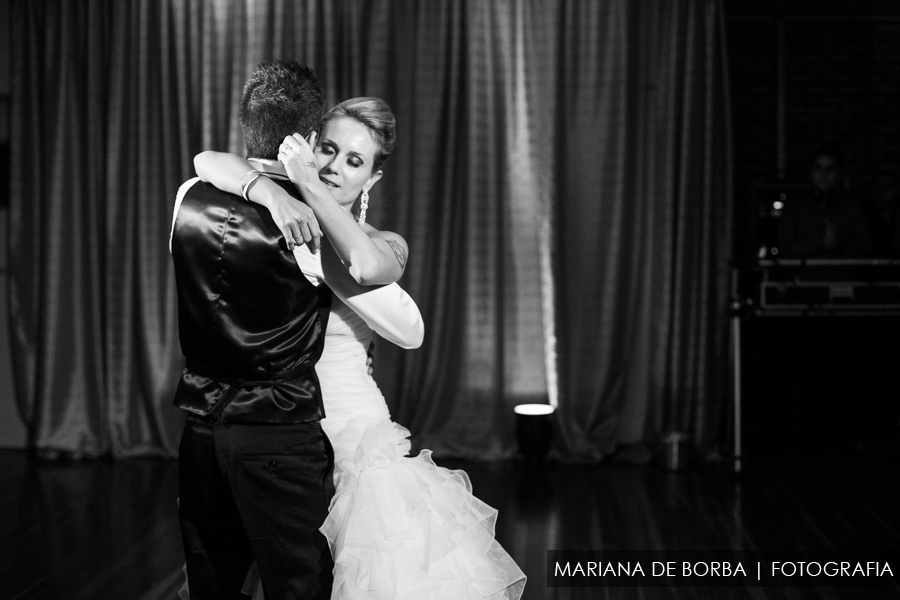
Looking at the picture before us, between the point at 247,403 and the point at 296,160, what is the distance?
0.44 meters

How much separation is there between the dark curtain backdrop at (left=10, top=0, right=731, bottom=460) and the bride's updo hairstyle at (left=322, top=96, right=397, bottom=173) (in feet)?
8.69

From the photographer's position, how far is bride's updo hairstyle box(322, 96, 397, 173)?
1926 mm

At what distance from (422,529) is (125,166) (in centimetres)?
346

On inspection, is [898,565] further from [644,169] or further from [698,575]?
[644,169]

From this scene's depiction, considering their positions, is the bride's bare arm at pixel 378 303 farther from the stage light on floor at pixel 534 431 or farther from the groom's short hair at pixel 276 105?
the stage light on floor at pixel 534 431

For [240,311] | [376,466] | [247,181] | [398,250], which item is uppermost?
[247,181]

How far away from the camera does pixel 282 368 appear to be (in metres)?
1.64

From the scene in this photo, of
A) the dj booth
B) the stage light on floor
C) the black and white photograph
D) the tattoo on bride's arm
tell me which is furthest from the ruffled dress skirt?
the dj booth

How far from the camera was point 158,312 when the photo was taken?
4723 mm

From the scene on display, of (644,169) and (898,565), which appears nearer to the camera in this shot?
(898,565)

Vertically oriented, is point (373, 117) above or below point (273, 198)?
above

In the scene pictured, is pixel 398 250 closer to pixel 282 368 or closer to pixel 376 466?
pixel 282 368

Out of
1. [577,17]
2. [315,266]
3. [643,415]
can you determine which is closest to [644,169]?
[577,17]

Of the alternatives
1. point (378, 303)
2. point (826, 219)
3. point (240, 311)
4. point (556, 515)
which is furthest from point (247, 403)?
point (826, 219)
